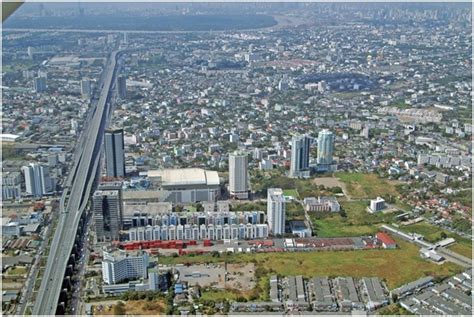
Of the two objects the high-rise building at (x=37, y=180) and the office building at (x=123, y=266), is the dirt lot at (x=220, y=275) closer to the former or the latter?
the office building at (x=123, y=266)

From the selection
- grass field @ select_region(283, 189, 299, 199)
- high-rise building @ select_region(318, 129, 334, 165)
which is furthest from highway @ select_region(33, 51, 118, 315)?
A: high-rise building @ select_region(318, 129, 334, 165)

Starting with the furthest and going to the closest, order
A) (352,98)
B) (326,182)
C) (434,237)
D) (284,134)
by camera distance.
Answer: (352,98)
(284,134)
(326,182)
(434,237)

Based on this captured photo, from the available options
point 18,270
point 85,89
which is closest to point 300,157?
point 18,270

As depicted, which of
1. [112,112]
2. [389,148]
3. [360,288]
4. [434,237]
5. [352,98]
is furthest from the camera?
[352,98]

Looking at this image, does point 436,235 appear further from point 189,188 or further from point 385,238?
point 189,188

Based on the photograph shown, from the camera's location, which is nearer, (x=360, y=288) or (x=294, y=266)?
(x=360, y=288)

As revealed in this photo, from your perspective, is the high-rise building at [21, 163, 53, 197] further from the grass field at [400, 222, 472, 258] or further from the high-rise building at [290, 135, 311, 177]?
the grass field at [400, 222, 472, 258]

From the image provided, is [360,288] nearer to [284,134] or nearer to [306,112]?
[284,134]

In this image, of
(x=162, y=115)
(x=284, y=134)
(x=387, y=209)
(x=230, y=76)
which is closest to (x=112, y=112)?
(x=162, y=115)
